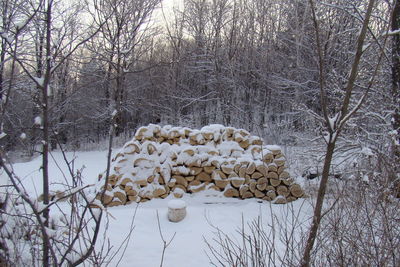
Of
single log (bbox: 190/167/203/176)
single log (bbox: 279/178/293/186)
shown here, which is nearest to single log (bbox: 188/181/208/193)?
single log (bbox: 190/167/203/176)

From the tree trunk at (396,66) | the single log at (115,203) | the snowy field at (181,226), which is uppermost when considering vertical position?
the tree trunk at (396,66)

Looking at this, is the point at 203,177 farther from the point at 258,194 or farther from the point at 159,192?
the point at 258,194

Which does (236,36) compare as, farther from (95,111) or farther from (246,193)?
(246,193)

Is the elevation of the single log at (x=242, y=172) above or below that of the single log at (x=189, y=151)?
below

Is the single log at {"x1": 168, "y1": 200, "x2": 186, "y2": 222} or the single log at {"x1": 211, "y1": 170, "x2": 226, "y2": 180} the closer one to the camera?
the single log at {"x1": 168, "y1": 200, "x2": 186, "y2": 222}

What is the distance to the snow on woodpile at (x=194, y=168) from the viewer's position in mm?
4992

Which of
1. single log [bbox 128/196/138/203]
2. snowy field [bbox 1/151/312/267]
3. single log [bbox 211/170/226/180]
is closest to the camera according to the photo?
snowy field [bbox 1/151/312/267]

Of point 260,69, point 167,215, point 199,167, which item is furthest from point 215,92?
point 167,215

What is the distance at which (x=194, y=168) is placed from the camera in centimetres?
528

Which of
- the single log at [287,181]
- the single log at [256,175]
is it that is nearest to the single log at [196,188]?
the single log at [256,175]

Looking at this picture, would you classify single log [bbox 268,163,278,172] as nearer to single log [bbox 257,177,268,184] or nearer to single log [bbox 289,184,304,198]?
single log [bbox 257,177,268,184]

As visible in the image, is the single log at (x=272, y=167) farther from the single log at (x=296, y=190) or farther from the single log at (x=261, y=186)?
the single log at (x=296, y=190)

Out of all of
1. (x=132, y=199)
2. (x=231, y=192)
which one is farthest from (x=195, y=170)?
(x=132, y=199)

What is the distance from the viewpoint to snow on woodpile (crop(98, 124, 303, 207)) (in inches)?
197
